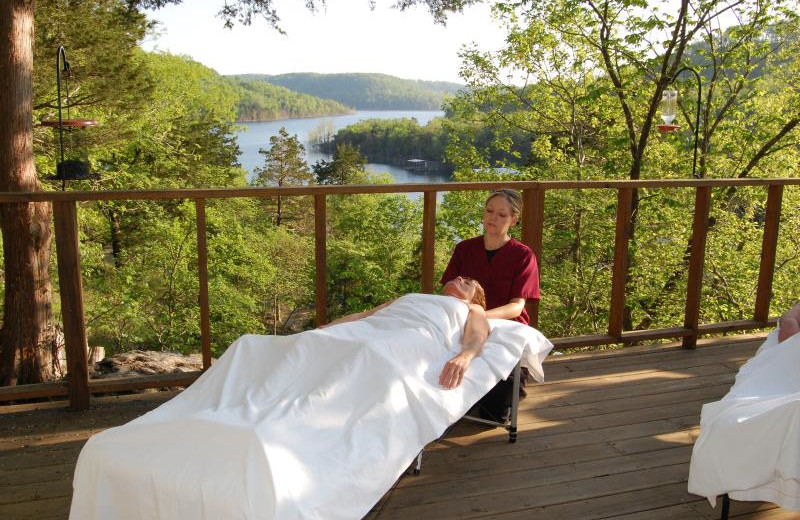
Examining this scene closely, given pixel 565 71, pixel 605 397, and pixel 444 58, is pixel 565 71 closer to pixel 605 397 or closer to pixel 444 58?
pixel 444 58

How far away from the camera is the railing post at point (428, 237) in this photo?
3074mm

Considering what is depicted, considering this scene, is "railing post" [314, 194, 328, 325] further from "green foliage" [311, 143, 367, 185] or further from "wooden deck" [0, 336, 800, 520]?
"green foliage" [311, 143, 367, 185]

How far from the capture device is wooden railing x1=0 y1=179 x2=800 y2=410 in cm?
267

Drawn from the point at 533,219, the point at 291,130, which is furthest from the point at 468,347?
the point at 291,130

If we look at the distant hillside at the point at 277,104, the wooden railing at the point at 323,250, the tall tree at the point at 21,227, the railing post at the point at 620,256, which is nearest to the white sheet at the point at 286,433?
the wooden railing at the point at 323,250

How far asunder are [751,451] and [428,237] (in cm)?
171

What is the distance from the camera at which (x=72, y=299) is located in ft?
8.90

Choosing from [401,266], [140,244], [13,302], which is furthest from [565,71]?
[140,244]

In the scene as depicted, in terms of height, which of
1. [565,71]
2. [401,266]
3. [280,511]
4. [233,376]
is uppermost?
[565,71]

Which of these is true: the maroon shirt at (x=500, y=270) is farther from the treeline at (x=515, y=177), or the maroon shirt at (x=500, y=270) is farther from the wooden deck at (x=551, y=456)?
the treeline at (x=515, y=177)

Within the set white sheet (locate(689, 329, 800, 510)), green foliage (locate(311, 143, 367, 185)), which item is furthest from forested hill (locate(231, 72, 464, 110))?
white sheet (locate(689, 329, 800, 510))

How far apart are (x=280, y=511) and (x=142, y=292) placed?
14.4 meters

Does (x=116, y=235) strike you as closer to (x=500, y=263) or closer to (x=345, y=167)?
(x=345, y=167)

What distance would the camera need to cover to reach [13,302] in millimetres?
5363
